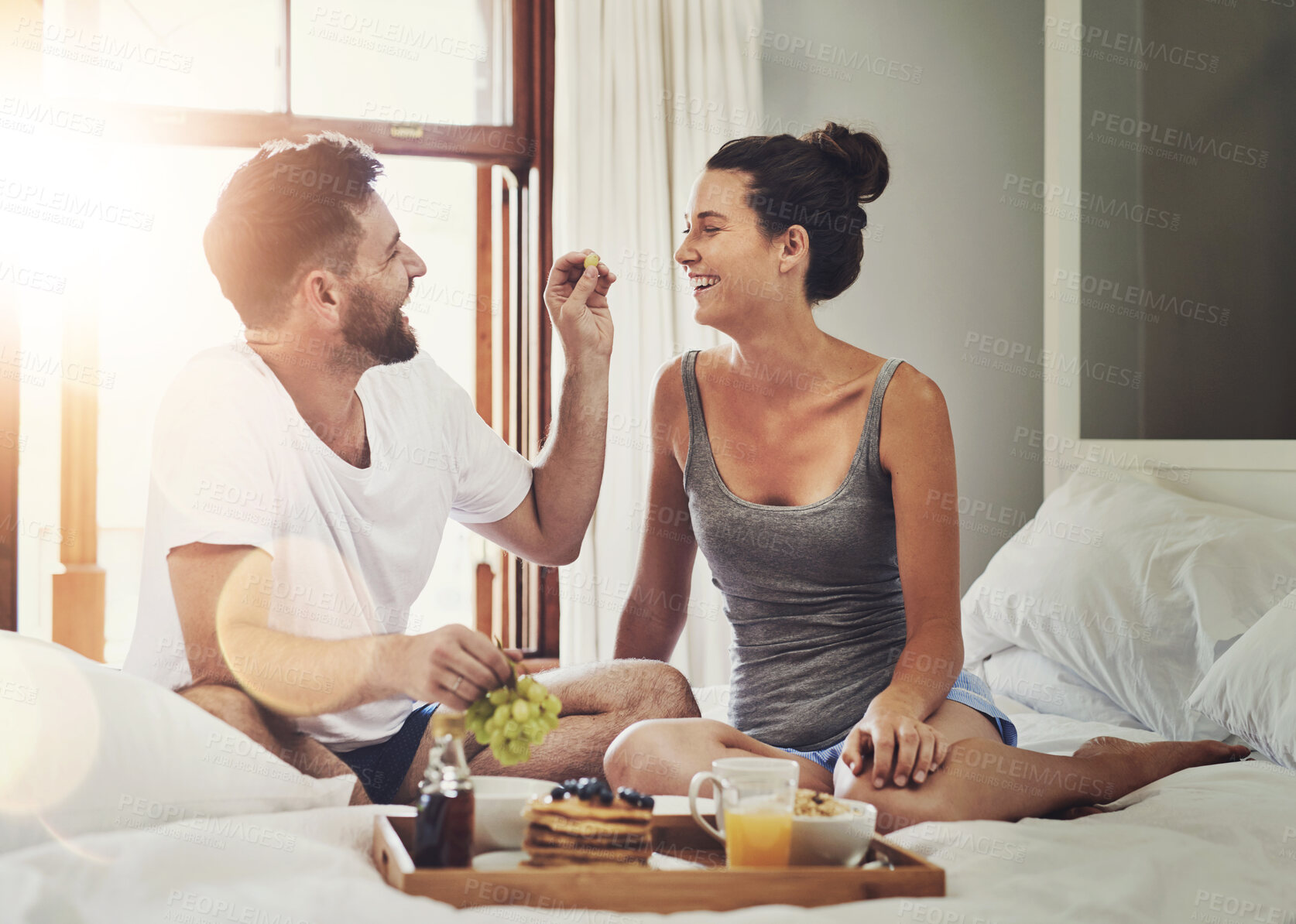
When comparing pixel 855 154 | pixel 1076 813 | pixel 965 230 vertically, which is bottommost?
pixel 1076 813

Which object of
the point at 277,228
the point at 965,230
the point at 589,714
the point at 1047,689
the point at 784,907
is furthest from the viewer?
the point at 965,230

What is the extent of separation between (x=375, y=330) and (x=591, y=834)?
720mm

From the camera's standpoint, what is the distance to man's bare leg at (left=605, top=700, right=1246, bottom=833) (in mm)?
1153

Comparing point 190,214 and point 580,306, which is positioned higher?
point 190,214

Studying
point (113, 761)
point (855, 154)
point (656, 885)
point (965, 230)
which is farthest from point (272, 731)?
point (965, 230)

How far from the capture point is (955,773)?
1170 mm

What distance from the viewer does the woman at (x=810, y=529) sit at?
123 cm

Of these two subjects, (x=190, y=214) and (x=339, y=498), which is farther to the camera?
(x=190, y=214)

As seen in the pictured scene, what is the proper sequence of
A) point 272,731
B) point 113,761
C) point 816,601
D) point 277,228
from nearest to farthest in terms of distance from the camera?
point 113,761
point 272,731
point 277,228
point 816,601

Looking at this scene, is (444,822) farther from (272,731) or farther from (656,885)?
(272,731)

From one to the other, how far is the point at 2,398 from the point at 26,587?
1.52 ft

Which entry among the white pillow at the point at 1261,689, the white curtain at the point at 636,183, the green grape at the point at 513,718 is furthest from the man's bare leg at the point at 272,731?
the white curtain at the point at 636,183

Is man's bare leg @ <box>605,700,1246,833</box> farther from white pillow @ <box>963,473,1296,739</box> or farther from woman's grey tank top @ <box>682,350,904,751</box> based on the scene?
white pillow @ <box>963,473,1296,739</box>

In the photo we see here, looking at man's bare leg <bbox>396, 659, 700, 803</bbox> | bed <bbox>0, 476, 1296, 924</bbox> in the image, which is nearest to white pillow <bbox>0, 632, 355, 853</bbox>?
bed <bbox>0, 476, 1296, 924</bbox>
